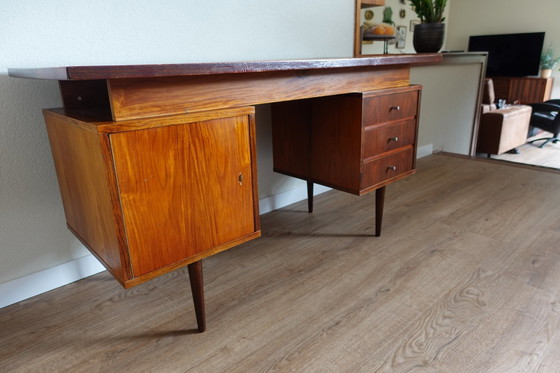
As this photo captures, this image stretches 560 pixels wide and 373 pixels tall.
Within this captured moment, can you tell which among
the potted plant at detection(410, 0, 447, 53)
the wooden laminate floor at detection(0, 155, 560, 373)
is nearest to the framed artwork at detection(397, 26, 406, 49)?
the potted plant at detection(410, 0, 447, 53)

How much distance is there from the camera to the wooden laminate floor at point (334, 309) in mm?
1034

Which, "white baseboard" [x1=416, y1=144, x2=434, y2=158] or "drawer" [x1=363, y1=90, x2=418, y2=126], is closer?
"drawer" [x1=363, y1=90, x2=418, y2=126]

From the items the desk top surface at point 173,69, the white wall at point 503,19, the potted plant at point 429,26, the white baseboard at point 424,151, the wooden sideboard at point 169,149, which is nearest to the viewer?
the desk top surface at point 173,69

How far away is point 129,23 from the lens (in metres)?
1.31

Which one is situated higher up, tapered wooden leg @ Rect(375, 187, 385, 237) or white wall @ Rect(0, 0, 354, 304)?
white wall @ Rect(0, 0, 354, 304)

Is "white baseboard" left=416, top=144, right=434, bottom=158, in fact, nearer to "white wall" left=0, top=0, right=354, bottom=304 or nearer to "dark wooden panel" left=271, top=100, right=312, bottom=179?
"dark wooden panel" left=271, top=100, right=312, bottom=179

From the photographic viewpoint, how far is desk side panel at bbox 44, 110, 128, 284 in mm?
877

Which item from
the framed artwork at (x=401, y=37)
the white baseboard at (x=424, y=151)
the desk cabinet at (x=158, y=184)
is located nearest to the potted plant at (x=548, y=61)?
the framed artwork at (x=401, y=37)

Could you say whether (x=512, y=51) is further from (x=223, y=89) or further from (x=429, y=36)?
(x=223, y=89)

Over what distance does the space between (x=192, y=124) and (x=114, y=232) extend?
1.02 ft

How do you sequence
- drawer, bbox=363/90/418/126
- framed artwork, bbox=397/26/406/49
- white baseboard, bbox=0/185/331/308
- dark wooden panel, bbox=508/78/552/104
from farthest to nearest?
1. dark wooden panel, bbox=508/78/552/104
2. framed artwork, bbox=397/26/406/49
3. drawer, bbox=363/90/418/126
4. white baseboard, bbox=0/185/331/308

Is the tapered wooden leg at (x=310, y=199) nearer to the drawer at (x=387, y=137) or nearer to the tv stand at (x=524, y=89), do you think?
the drawer at (x=387, y=137)

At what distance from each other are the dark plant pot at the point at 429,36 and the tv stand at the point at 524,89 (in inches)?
160

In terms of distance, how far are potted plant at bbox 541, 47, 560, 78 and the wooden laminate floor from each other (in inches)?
196
